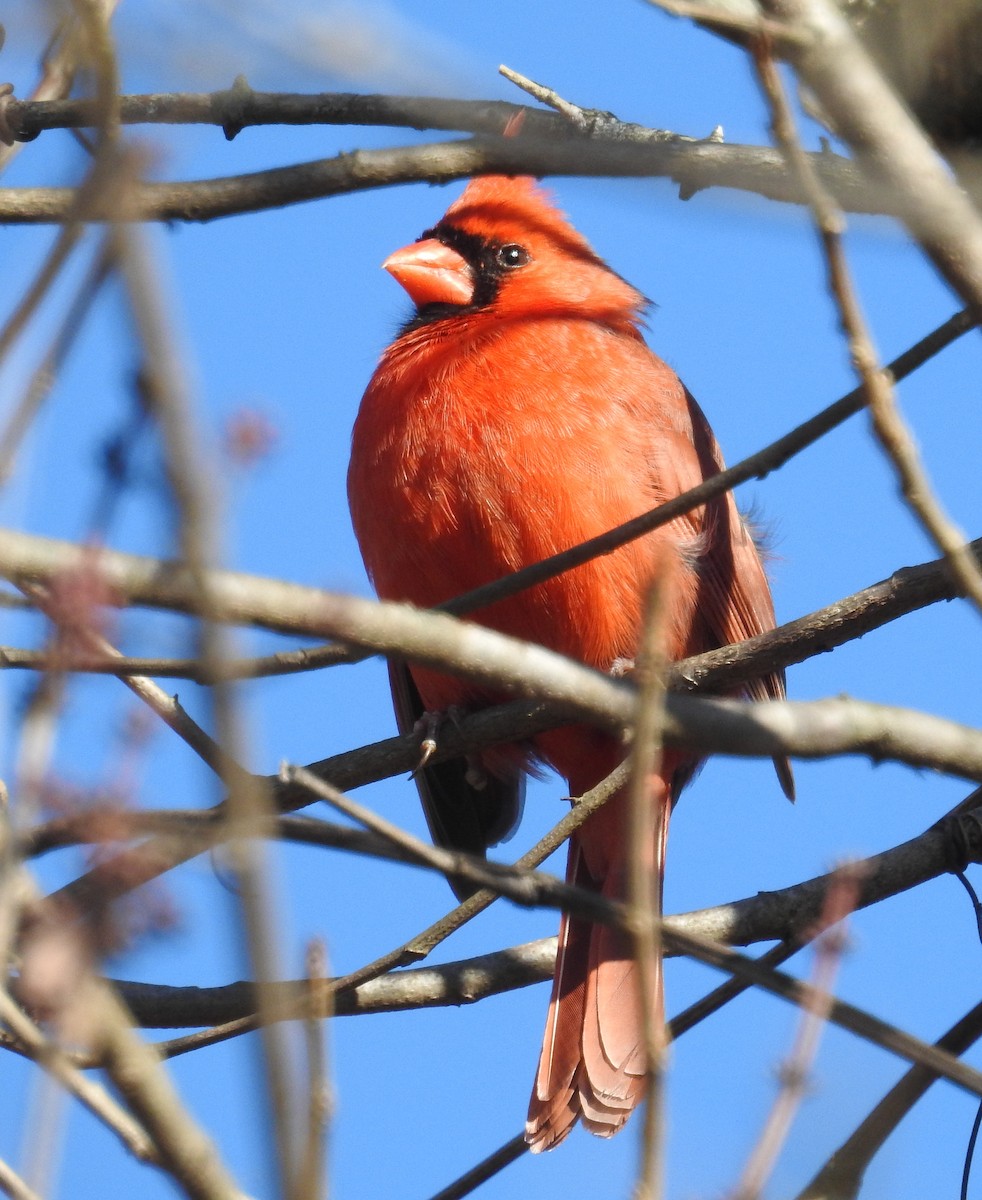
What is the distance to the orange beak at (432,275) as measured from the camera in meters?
4.41

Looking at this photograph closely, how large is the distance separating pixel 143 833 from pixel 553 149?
1.17 meters

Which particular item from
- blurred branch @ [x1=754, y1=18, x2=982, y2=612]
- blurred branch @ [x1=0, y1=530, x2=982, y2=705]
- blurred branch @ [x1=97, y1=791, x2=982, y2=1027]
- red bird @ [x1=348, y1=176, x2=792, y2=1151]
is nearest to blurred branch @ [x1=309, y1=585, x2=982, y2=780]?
blurred branch @ [x1=754, y1=18, x2=982, y2=612]

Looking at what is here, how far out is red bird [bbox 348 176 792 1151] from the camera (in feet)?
11.9

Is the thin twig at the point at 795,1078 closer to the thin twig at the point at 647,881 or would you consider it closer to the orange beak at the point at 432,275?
the thin twig at the point at 647,881

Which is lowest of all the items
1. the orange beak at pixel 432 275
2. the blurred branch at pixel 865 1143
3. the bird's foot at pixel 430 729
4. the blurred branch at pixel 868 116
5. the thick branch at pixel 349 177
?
the blurred branch at pixel 865 1143

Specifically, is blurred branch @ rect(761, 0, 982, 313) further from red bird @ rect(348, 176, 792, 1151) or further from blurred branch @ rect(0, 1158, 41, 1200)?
red bird @ rect(348, 176, 792, 1151)

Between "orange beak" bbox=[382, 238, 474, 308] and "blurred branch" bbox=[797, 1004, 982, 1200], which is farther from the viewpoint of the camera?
"orange beak" bbox=[382, 238, 474, 308]

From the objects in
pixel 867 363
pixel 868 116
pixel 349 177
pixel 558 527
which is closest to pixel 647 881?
pixel 867 363

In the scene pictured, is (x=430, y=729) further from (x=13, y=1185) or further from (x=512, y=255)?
(x=13, y=1185)

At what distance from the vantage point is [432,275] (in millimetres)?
4414

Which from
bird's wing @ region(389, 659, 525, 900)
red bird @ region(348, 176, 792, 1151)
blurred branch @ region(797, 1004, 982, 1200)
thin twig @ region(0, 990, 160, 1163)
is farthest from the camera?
bird's wing @ region(389, 659, 525, 900)

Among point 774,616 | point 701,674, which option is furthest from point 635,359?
point 701,674

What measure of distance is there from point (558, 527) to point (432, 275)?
1.13 metres

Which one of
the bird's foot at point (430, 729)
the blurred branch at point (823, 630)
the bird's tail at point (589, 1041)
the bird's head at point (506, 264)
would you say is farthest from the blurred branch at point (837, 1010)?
the bird's head at point (506, 264)
